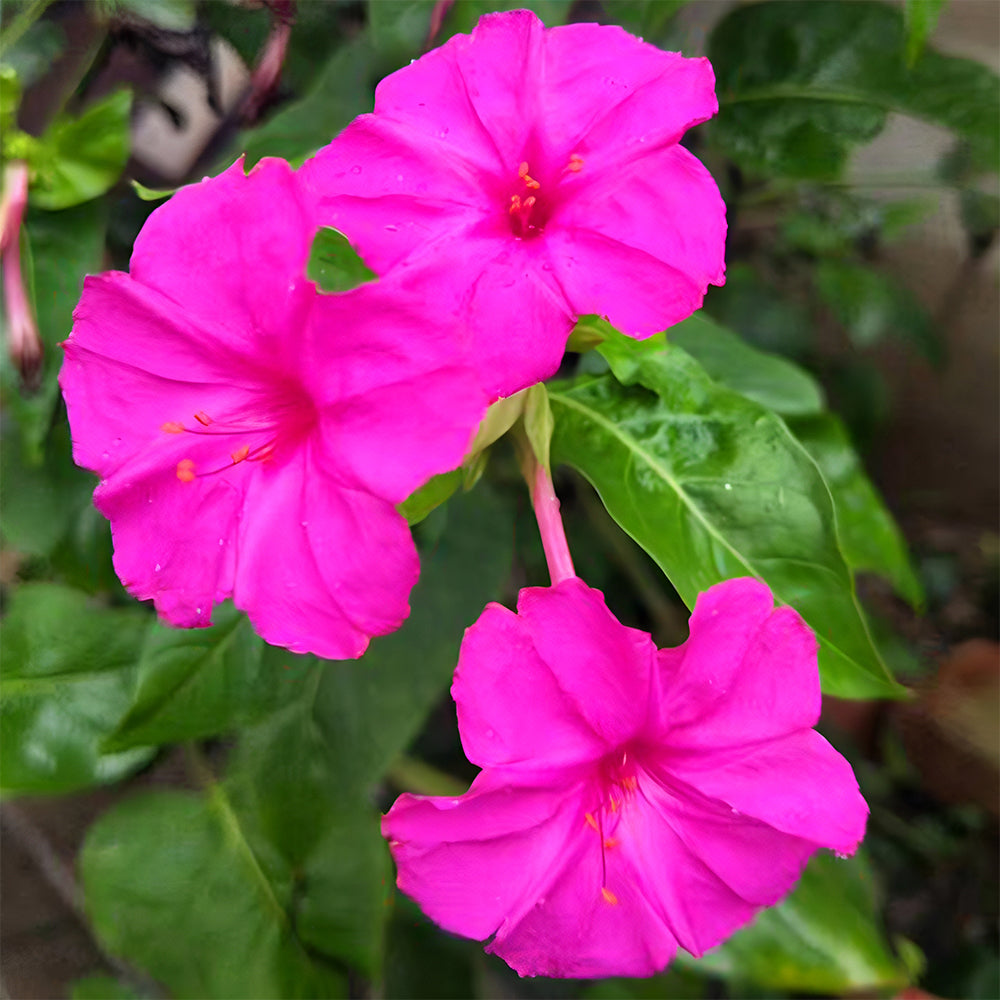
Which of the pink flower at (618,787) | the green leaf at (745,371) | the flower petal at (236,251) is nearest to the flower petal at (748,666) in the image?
the pink flower at (618,787)

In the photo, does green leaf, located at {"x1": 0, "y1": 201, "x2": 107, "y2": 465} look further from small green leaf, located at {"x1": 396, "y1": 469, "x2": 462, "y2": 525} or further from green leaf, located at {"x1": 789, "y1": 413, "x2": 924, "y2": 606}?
green leaf, located at {"x1": 789, "y1": 413, "x2": 924, "y2": 606}

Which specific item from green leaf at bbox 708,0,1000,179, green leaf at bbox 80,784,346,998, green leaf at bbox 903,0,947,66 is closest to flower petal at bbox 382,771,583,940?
green leaf at bbox 80,784,346,998

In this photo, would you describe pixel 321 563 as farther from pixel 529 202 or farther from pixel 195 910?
pixel 195 910

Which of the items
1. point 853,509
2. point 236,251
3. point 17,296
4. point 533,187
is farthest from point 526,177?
point 853,509

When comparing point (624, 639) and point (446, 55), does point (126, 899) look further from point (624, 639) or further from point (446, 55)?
point (446, 55)

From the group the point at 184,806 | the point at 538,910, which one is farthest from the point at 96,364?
the point at 184,806

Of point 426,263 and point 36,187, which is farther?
point 36,187
